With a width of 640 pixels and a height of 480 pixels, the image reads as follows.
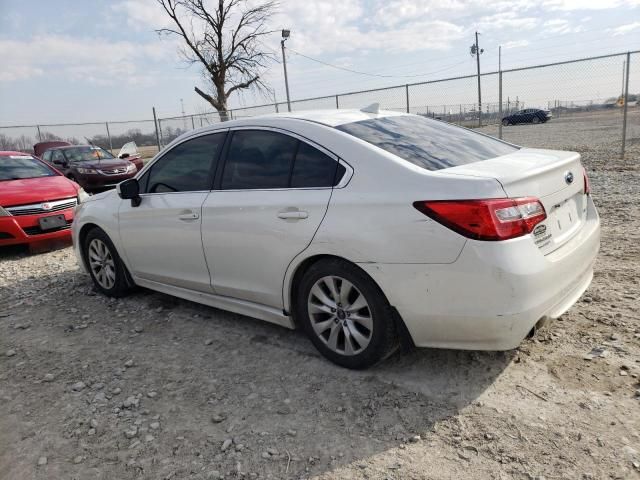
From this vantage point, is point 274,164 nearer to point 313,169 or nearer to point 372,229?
point 313,169

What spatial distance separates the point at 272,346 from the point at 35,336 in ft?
6.93

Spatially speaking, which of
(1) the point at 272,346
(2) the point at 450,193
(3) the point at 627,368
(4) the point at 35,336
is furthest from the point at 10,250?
(3) the point at 627,368

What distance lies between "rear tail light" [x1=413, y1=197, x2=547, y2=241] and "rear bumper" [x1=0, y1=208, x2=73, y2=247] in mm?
6191

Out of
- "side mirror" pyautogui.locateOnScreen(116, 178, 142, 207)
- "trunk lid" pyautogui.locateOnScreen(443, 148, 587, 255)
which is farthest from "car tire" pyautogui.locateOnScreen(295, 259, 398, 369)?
"side mirror" pyautogui.locateOnScreen(116, 178, 142, 207)

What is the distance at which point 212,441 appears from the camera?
2.57 metres

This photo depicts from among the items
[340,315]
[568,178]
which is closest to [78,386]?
[340,315]

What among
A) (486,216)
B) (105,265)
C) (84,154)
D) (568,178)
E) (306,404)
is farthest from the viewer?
(84,154)

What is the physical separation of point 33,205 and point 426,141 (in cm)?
598

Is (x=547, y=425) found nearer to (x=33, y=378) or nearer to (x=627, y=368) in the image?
(x=627, y=368)

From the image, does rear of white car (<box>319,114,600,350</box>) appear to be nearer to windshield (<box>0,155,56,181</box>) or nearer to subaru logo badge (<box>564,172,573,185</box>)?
subaru logo badge (<box>564,172,573,185</box>)

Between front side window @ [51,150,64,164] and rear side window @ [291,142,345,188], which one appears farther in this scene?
front side window @ [51,150,64,164]

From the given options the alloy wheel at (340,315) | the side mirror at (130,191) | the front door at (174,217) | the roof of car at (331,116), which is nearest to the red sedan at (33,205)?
the front door at (174,217)

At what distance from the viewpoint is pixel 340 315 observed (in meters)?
3.02

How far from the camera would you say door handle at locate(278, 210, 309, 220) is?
3.02m
